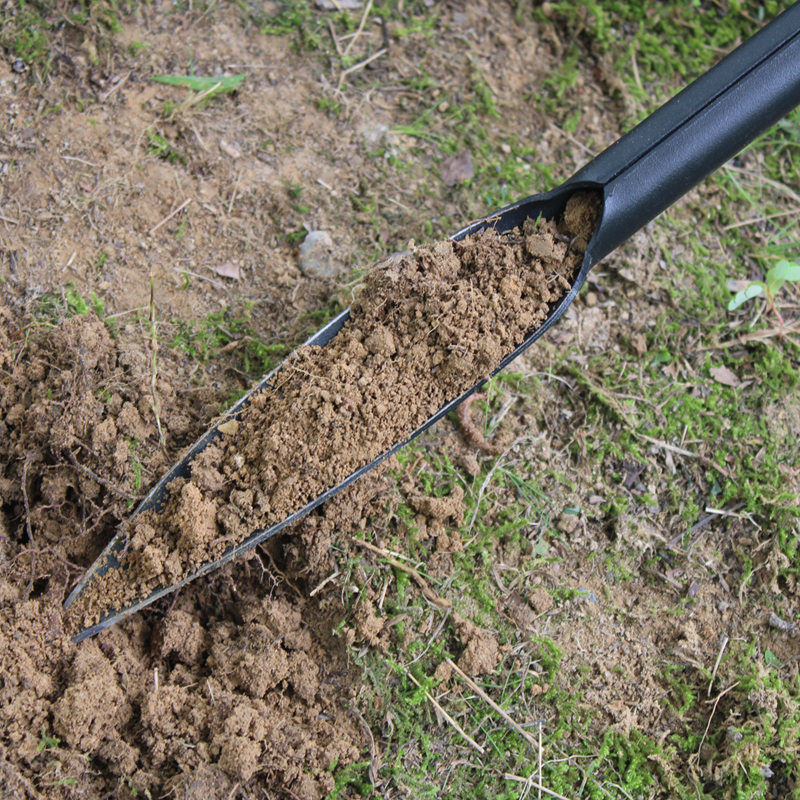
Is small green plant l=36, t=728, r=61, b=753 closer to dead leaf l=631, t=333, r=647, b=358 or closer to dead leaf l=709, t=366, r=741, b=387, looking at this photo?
dead leaf l=631, t=333, r=647, b=358

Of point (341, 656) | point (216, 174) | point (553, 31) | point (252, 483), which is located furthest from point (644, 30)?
point (341, 656)

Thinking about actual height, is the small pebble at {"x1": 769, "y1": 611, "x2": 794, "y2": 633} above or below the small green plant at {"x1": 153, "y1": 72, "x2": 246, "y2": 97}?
below

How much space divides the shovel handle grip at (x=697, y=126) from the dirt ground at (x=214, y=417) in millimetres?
593

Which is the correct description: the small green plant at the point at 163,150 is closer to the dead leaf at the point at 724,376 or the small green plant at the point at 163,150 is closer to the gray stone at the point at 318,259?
the gray stone at the point at 318,259

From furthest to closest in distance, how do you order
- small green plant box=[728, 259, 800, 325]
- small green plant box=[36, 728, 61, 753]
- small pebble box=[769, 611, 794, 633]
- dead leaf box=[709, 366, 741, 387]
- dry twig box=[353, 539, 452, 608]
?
dead leaf box=[709, 366, 741, 387] → small green plant box=[728, 259, 800, 325] → small pebble box=[769, 611, 794, 633] → dry twig box=[353, 539, 452, 608] → small green plant box=[36, 728, 61, 753]

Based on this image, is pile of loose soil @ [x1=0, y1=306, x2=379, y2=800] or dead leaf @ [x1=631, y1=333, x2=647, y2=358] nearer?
pile of loose soil @ [x1=0, y1=306, x2=379, y2=800]

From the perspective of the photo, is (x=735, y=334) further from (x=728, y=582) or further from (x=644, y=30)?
(x=644, y=30)

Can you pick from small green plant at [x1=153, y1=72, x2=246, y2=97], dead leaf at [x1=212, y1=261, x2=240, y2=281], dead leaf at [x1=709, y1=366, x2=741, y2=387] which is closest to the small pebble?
dead leaf at [x1=709, y1=366, x2=741, y2=387]

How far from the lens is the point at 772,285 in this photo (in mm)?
2545

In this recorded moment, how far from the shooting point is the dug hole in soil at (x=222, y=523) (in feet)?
6.23

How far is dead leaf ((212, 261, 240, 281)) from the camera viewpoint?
2.46m

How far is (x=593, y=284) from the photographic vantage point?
261 cm

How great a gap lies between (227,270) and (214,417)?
0.60 meters

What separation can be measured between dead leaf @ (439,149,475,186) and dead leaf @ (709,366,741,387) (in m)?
1.26
